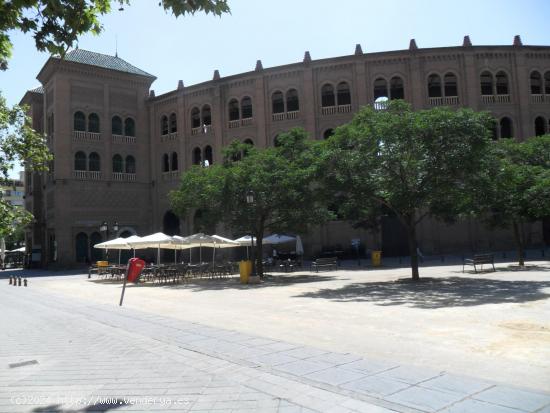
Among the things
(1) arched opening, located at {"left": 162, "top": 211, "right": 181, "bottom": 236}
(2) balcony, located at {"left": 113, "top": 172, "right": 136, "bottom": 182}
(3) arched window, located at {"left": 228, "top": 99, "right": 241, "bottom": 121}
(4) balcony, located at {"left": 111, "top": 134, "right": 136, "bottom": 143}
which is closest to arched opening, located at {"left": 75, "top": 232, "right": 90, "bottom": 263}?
(2) balcony, located at {"left": 113, "top": 172, "right": 136, "bottom": 182}

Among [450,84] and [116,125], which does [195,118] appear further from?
[450,84]

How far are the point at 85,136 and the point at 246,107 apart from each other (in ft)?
48.1

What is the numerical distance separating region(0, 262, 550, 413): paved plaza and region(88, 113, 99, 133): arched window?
31979 mm

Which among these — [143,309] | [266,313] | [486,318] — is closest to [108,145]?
[143,309]

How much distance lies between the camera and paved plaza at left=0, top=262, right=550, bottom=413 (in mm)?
5426

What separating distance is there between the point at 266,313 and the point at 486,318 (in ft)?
17.0

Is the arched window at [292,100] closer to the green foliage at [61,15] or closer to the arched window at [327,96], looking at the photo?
the arched window at [327,96]

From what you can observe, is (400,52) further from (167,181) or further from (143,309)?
(143,309)

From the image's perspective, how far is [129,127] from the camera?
4672 centimetres

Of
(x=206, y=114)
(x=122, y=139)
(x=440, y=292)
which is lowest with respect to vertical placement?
(x=440, y=292)

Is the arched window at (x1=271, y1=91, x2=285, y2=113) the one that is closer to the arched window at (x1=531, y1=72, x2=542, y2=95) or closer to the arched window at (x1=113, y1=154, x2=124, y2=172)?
the arched window at (x1=113, y1=154, x2=124, y2=172)

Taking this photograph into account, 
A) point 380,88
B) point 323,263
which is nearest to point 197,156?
point 380,88

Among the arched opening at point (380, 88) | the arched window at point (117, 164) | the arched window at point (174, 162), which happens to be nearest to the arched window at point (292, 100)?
the arched opening at point (380, 88)

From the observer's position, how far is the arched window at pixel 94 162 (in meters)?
43.6
